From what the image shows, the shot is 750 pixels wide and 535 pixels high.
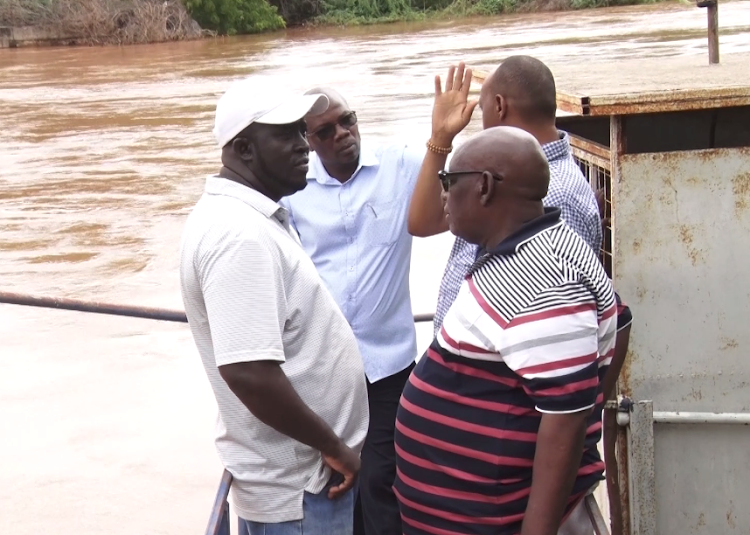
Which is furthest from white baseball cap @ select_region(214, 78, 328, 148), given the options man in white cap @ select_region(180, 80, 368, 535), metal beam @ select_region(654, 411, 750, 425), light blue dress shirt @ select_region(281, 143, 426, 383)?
metal beam @ select_region(654, 411, 750, 425)

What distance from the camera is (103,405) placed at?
21.6ft

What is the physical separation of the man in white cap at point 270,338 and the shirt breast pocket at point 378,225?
0.73 m

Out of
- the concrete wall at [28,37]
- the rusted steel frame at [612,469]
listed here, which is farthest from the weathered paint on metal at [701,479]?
the concrete wall at [28,37]

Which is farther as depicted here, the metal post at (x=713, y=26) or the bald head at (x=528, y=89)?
the metal post at (x=713, y=26)

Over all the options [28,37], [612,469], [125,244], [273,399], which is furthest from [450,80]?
[28,37]

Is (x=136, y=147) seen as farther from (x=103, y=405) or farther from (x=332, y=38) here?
(x=332, y=38)

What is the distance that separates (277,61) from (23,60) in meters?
9.20

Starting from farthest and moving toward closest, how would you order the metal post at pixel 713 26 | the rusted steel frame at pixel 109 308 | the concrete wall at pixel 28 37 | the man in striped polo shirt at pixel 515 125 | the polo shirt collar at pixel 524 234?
the concrete wall at pixel 28 37, the rusted steel frame at pixel 109 308, the metal post at pixel 713 26, the man in striped polo shirt at pixel 515 125, the polo shirt collar at pixel 524 234

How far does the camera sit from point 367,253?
3068 millimetres

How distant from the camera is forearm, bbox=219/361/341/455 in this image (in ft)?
6.81

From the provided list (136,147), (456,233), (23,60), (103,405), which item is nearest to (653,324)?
(456,233)

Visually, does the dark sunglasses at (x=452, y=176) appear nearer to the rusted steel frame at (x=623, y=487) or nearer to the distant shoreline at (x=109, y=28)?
the rusted steel frame at (x=623, y=487)

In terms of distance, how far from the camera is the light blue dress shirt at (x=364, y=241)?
3051mm

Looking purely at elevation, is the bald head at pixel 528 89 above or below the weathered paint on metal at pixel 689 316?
above
